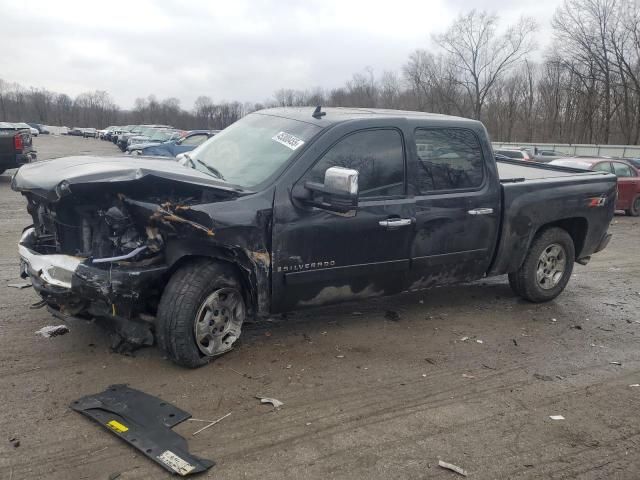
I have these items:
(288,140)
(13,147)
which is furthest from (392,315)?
(13,147)

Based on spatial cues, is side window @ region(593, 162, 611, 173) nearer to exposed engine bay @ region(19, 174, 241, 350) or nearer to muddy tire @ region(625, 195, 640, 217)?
muddy tire @ region(625, 195, 640, 217)

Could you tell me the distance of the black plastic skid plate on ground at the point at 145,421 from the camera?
2.95 meters

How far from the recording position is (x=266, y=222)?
4031 millimetres

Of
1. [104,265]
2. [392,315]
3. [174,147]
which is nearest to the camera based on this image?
[104,265]

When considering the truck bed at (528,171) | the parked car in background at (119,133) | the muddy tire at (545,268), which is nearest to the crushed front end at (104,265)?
the truck bed at (528,171)

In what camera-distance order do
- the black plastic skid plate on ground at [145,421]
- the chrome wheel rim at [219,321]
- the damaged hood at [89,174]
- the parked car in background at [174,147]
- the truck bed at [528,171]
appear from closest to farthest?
the black plastic skid plate on ground at [145,421], the damaged hood at [89,174], the chrome wheel rim at [219,321], the truck bed at [528,171], the parked car in background at [174,147]

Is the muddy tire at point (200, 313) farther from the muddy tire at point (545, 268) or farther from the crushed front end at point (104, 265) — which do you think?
the muddy tire at point (545, 268)

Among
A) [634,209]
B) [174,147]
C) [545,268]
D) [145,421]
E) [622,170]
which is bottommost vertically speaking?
[145,421]

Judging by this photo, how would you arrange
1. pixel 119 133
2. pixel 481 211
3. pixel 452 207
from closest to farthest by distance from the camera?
pixel 452 207, pixel 481 211, pixel 119 133

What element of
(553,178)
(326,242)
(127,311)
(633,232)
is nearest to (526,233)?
(553,178)

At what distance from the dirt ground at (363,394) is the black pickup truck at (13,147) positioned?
1115 cm

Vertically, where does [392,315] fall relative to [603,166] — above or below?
below

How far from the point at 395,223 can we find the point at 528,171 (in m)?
2.81

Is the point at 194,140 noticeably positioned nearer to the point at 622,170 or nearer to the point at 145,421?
the point at 622,170
